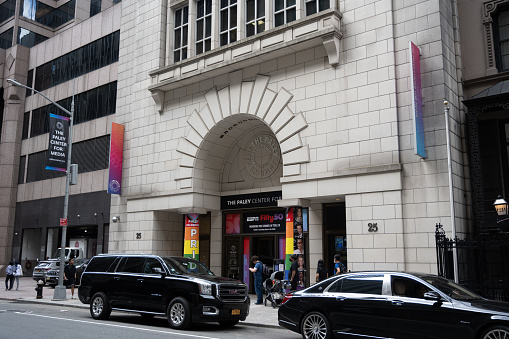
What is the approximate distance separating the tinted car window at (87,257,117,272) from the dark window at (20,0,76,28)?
33170 millimetres

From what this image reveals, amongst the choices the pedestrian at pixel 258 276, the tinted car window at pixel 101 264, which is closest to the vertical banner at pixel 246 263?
the pedestrian at pixel 258 276

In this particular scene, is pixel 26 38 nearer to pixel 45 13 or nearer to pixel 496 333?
pixel 45 13

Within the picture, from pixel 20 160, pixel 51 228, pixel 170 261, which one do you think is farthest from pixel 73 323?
pixel 20 160

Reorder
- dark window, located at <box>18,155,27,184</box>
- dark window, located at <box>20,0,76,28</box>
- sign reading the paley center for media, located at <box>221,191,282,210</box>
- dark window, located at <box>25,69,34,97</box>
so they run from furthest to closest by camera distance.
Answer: dark window, located at <box>20,0,76,28</box> → dark window, located at <box>25,69,34,97</box> → dark window, located at <box>18,155,27,184</box> → sign reading the paley center for media, located at <box>221,191,282,210</box>

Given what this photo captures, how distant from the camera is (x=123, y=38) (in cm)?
2748

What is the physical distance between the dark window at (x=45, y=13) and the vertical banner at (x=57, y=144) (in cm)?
2330

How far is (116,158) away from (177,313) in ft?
44.7

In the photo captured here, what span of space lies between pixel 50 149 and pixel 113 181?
11.9 ft

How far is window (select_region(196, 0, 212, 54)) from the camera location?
2246 cm

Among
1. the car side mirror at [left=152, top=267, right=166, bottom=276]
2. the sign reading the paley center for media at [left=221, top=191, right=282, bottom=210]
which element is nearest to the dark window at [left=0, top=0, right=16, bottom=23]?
the sign reading the paley center for media at [left=221, top=191, right=282, bottom=210]

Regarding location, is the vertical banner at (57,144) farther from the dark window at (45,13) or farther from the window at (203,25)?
the dark window at (45,13)

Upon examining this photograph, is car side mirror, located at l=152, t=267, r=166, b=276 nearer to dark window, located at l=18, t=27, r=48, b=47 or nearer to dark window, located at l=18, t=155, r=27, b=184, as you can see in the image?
dark window, located at l=18, t=155, r=27, b=184

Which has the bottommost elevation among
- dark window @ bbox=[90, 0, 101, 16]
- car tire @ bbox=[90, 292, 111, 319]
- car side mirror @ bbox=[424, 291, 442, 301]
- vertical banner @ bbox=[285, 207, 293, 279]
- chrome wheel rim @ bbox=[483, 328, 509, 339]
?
car tire @ bbox=[90, 292, 111, 319]

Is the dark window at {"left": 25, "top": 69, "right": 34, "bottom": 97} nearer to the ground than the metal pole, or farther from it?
farther from it
